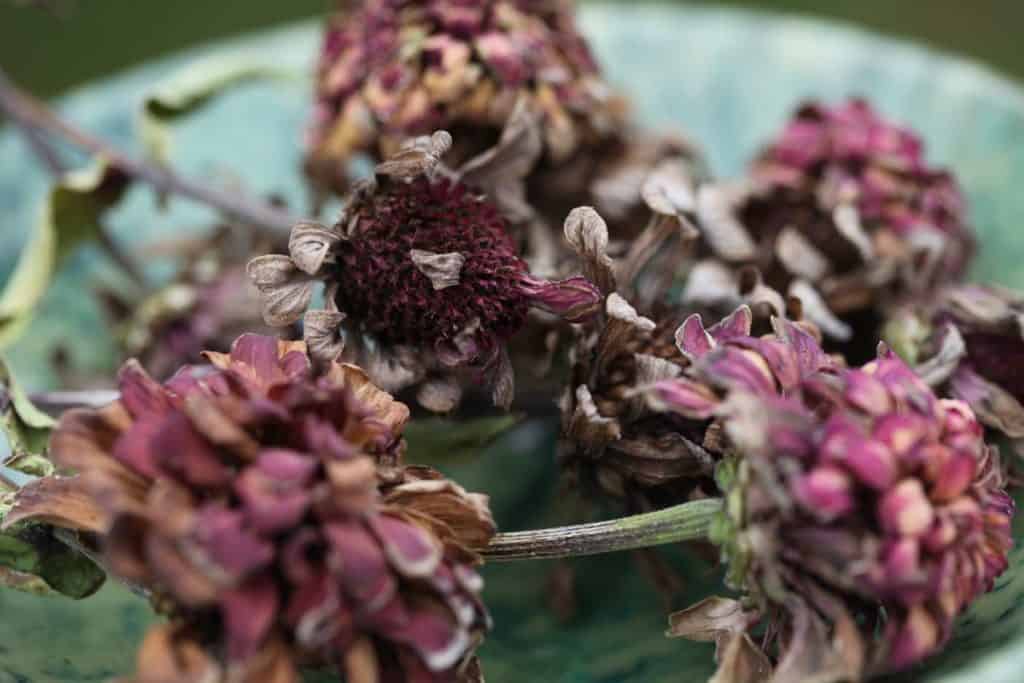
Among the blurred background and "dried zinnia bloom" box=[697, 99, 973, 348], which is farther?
the blurred background

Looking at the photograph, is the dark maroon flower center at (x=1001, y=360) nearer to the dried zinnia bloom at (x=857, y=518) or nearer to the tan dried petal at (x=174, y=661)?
the dried zinnia bloom at (x=857, y=518)

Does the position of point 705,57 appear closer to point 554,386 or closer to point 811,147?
point 811,147

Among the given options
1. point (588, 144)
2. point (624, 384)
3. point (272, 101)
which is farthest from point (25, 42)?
point (624, 384)

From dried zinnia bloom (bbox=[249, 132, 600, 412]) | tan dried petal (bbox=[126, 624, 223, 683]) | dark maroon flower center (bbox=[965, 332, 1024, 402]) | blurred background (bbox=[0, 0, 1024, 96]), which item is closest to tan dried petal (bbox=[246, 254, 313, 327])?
dried zinnia bloom (bbox=[249, 132, 600, 412])

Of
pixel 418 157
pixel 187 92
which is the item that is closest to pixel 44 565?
pixel 418 157

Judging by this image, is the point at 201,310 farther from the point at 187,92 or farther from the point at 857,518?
the point at 857,518

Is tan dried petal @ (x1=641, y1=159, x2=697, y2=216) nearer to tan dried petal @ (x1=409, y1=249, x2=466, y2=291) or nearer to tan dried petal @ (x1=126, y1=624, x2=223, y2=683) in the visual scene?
tan dried petal @ (x1=409, y1=249, x2=466, y2=291)
